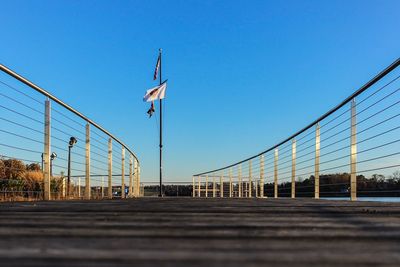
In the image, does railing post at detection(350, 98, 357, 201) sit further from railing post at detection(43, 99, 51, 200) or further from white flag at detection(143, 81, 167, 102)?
white flag at detection(143, 81, 167, 102)

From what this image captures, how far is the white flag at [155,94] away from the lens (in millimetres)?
12906

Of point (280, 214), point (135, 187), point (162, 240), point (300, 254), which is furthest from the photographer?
point (135, 187)

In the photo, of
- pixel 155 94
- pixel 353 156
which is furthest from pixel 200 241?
pixel 155 94

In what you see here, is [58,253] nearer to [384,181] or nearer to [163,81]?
[384,181]

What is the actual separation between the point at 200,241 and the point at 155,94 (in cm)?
1159

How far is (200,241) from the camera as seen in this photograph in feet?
5.11

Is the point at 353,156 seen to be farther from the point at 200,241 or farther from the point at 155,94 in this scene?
the point at 155,94

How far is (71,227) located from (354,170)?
3.24 metres

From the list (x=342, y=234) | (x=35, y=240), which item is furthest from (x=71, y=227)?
(x=342, y=234)

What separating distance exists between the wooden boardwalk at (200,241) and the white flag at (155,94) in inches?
422

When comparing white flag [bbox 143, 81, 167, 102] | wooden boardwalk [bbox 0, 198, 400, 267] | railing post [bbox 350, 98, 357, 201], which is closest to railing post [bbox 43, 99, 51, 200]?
wooden boardwalk [bbox 0, 198, 400, 267]

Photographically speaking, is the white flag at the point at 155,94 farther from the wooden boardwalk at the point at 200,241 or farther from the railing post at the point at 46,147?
the wooden boardwalk at the point at 200,241

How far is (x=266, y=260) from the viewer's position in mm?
1257

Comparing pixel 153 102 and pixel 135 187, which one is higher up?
pixel 153 102
